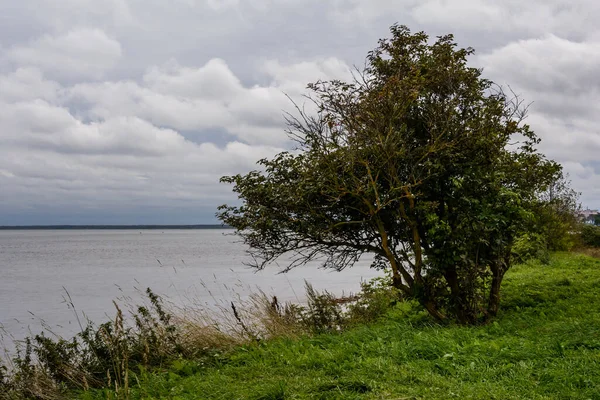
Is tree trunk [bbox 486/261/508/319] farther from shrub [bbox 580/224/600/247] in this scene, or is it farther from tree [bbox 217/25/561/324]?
shrub [bbox 580/224/600/247]

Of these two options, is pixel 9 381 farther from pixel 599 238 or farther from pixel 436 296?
pixel 599 238

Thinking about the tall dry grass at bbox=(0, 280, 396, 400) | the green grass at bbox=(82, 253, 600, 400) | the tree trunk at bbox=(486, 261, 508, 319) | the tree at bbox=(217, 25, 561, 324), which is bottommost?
the tall dry grass at bbox=(0, 280, 396, 400)

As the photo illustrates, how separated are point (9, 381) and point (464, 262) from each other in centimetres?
837

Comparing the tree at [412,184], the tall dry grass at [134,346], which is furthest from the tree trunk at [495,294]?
the tall dry grass at [134,346]

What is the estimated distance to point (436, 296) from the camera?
10516mm

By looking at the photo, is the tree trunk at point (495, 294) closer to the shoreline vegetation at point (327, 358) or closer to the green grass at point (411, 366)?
the shoreline vegetation at point (327, 358)

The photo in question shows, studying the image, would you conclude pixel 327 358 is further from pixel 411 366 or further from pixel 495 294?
pixel 495 294

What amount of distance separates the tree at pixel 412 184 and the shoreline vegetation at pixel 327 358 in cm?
118

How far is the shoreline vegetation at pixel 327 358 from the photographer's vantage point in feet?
20.7

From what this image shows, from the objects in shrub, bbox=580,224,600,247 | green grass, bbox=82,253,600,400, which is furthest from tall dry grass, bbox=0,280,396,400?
shrub, bbox=580,224,600,247

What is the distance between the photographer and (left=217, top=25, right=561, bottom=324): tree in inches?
389

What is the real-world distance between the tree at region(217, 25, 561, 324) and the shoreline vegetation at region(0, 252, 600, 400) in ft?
3.88

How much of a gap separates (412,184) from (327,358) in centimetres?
387

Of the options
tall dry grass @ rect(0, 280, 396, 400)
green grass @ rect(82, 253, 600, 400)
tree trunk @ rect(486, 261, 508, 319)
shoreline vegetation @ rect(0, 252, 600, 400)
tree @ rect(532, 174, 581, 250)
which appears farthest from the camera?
tree @ rect(532, 174, 581, 250)
